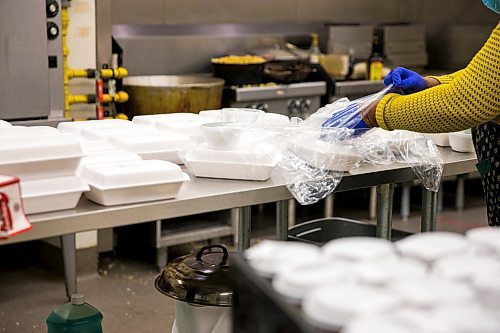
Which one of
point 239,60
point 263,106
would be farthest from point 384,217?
point 239,60

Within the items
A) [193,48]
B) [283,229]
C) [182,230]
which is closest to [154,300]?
→ [182,230]

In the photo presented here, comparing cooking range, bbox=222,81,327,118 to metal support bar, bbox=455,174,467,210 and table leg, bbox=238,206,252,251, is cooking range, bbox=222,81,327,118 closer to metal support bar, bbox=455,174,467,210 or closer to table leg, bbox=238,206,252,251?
metal support bar, bbox=455,174,467,210

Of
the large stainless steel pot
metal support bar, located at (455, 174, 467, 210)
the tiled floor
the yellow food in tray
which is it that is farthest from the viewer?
metal support bar, located at (455, 174, 467, 210)

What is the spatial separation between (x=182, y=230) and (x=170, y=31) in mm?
1547

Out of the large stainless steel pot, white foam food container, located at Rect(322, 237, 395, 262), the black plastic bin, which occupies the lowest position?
the black plastic bin

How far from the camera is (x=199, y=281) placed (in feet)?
9.03

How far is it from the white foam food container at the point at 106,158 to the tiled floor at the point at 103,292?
1.54 meters

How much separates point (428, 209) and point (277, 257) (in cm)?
150

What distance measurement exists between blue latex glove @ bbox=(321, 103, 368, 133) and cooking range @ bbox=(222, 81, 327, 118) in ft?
7.82

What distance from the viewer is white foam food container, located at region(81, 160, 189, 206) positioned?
2138mm

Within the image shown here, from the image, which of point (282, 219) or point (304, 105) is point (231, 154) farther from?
point (304, 105)

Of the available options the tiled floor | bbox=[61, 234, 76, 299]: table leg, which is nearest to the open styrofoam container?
the tiled floor

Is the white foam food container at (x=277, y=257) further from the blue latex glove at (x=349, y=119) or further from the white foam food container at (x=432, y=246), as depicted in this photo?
the blue latex glove at (x=349, y=119)

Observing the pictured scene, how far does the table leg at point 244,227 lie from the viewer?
303cm
